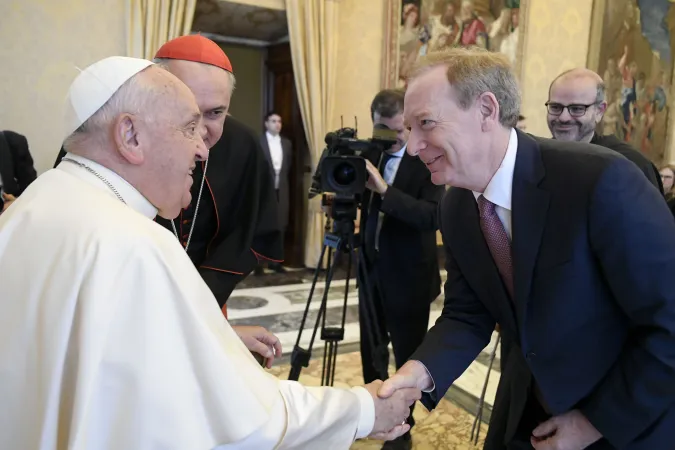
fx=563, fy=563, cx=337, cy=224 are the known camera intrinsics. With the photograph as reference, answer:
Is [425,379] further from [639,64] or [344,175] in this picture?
[639,64]

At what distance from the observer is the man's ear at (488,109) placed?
4.63ft

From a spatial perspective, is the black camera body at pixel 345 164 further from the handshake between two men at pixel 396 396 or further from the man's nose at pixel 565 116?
the handshake between two men at pixel 396 396

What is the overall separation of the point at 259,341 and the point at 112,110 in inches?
36.6

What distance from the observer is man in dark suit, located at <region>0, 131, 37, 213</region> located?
478 centimetres

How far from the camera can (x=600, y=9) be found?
27.8ft

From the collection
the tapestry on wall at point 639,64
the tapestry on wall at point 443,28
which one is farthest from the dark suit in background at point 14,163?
the tapestry on wall at point 639,64

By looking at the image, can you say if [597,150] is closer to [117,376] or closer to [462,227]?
[462,227]

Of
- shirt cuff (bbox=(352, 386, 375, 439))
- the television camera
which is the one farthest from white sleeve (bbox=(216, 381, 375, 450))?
the television camera

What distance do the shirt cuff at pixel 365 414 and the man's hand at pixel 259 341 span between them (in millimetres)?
479

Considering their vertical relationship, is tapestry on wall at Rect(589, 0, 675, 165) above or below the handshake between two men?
above

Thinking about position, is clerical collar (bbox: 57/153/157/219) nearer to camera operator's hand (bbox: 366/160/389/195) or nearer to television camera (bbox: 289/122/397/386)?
television camera (bbox: 289/122/397/386)

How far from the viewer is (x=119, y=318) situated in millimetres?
1067

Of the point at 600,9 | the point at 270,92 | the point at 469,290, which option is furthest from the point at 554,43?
the point at 469,290

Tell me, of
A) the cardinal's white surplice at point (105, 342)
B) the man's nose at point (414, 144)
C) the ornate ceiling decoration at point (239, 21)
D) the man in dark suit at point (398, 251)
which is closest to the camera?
the cardinal's white surplice at point (105, 342)
